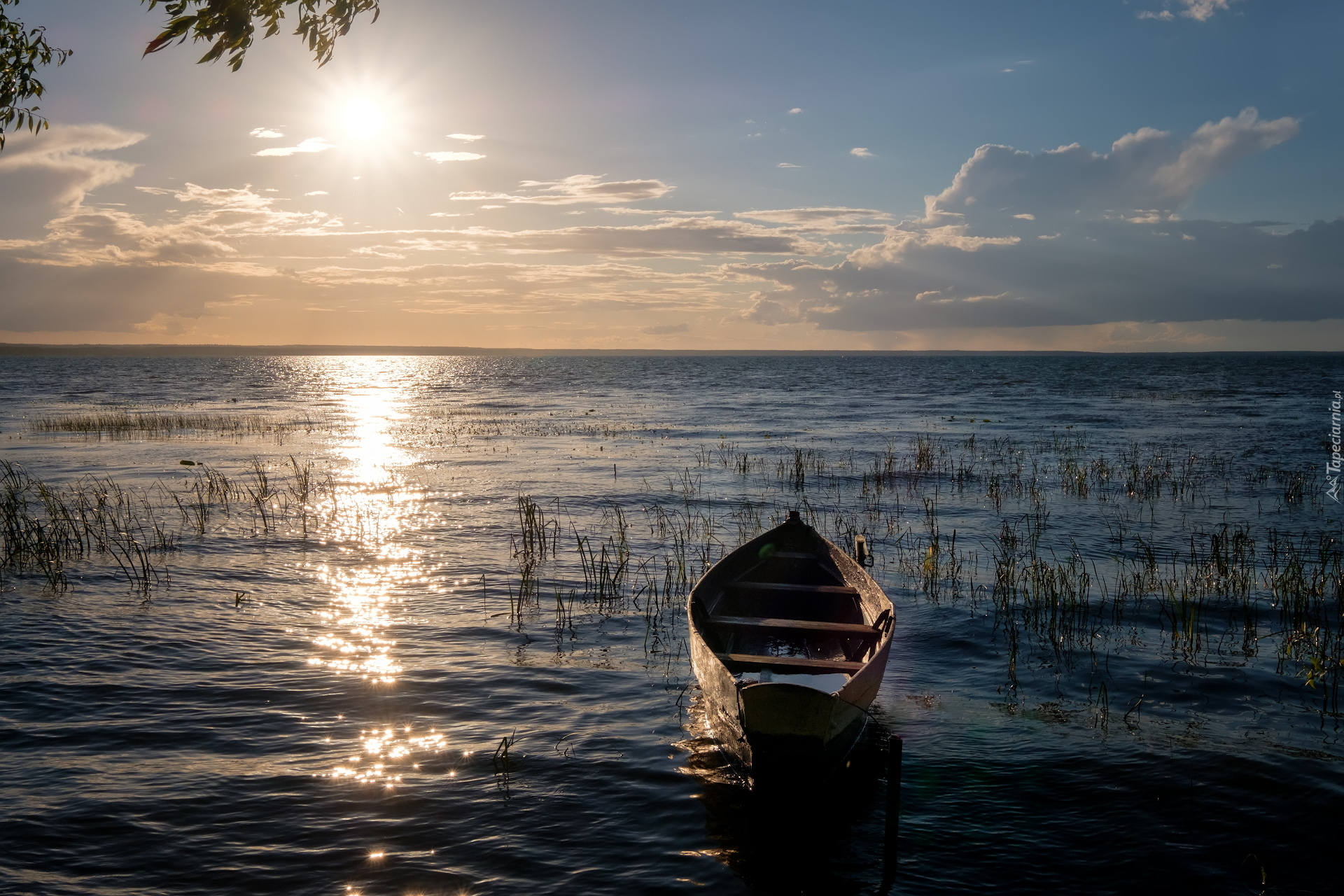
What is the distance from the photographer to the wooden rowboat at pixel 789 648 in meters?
6.37

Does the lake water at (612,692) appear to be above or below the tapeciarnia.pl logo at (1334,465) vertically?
below

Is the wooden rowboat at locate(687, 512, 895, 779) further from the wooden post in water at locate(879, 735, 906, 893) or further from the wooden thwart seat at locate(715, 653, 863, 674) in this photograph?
the wooden post in water at locate(879, 735, 906, 893)

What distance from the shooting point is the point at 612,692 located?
30.7 ft

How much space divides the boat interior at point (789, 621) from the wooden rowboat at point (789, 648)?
0.01 meters

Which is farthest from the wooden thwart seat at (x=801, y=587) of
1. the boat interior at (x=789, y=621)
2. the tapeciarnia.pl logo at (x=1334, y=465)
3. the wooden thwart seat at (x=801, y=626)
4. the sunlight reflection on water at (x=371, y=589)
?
the tapeciarnia.pl logo at (x=1334, y=465)

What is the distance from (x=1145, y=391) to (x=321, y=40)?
249 ft

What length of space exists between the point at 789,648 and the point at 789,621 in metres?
0.70

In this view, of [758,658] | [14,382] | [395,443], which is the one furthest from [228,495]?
[14,382]

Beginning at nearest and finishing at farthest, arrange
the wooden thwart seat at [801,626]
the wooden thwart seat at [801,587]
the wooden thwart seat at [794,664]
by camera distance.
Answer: the wooden thwart seat at [794,664], the wooden thwart seat at [801,626], the wooden thwart seat at [801,587]

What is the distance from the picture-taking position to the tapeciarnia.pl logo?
22.0 metres

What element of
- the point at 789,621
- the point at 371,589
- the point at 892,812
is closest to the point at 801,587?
the point at 789,621

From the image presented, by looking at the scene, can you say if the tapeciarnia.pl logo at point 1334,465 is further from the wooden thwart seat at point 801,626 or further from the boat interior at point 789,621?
the wooden thwart seat at point 801,626

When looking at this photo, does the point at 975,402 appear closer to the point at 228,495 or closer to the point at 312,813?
the point at 228,495

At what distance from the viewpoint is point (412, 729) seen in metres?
8.32
